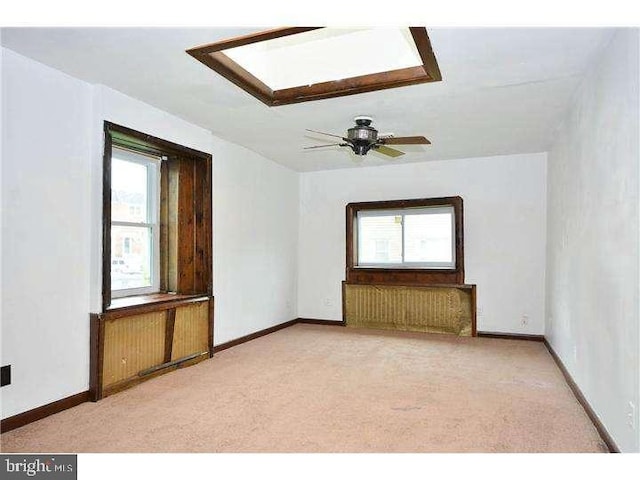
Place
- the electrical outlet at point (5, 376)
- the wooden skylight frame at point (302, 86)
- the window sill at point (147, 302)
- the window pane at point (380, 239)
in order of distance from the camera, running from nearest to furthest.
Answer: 1. the wooden skylight frame at point (302, 86)
2. the electrical outlet at point (5, 376)
3. the window sill at point (147, 302)
4. the window pane at point (380, 239)

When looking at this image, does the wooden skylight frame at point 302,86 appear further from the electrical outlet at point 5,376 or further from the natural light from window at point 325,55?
the electrical outlet at point 5,376

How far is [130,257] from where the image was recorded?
4059 mm

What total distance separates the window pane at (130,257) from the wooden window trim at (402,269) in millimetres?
2844

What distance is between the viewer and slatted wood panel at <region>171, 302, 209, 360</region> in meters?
3.95

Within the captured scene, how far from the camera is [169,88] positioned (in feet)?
10.6

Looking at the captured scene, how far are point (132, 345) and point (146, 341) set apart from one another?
15 cm

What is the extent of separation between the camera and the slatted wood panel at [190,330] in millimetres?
3953

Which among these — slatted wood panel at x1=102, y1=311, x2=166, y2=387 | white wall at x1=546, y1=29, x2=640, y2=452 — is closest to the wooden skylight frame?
white wall at x1=546, y1=29, x2=640, y2=452

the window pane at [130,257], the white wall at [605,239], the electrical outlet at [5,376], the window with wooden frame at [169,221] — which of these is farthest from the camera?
the window with wooden frame at [169,221]

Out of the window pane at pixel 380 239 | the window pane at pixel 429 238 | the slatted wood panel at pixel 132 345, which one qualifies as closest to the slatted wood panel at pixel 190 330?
the slatted wood panel at pixel 132 345

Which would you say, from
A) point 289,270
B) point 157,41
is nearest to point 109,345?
point 157,41

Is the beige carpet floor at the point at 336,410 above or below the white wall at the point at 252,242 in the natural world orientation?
below

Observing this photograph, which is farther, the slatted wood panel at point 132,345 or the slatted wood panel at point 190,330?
the slatted wood panel at point 190,330
